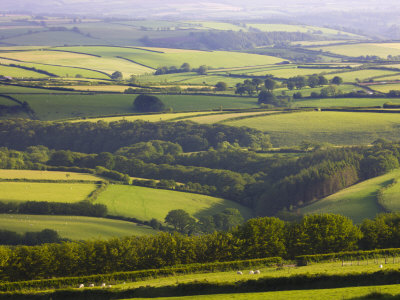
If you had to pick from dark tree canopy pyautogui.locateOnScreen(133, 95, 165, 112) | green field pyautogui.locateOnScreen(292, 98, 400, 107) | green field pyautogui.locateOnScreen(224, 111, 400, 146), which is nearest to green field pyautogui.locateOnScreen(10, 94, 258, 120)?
dark tree canopy pyautogui.locateOnScreen(133, 95, 165, 112)

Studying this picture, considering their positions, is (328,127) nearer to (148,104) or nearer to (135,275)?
(148,104)

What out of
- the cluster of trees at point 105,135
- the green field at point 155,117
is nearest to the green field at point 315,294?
the cluster of trees at point 105,135

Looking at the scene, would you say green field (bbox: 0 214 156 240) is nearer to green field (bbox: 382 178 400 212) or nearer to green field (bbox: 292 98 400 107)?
green field (bbox: 382 178 400 212)

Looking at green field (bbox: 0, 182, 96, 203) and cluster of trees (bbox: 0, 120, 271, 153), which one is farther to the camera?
cluster of trees (bbox: 0, 120, 271, 153)

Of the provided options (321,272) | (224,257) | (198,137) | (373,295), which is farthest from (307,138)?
(373,295)

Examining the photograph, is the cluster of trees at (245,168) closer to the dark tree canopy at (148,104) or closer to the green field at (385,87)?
the dark tree canopy at (148,104)

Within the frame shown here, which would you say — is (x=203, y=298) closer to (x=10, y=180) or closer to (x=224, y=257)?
(x=224, y=257)
